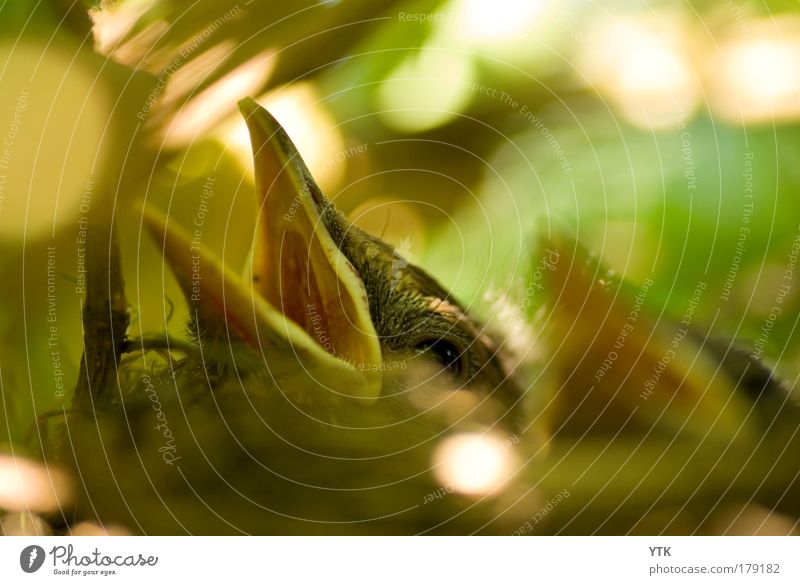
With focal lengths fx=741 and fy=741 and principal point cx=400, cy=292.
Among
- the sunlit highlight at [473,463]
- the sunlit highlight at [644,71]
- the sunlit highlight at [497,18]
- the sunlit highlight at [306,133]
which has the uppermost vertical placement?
the sunlit highlight at [497,18]

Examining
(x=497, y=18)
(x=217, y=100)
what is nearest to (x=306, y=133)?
(x=217, y=100)

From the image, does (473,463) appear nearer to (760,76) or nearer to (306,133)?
(306,133)

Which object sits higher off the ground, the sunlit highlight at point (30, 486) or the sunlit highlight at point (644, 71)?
the sunlit highlight at point (644, 71)

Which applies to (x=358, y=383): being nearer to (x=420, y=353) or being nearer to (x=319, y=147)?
(x=420, y=353)

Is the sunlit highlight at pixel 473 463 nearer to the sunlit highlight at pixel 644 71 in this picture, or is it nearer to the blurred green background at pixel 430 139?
the blurred green background at pixel 430 139

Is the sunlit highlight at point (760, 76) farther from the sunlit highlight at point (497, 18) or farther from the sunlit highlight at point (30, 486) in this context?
the sunlit highlight at point (30, 486)

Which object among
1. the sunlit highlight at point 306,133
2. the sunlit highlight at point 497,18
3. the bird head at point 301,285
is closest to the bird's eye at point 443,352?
the bird head at point 301,285
